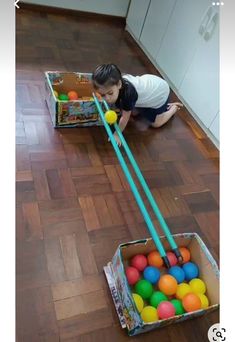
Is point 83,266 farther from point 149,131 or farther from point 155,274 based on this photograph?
point 149,131

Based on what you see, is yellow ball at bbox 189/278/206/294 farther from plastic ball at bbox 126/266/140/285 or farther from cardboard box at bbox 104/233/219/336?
plastic ball at bbox 126/266/140/285

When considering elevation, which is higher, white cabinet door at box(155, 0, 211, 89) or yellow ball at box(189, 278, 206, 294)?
white cabinet door at box(155, 0, 211, 89)

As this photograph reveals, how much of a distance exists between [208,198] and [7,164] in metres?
1.14

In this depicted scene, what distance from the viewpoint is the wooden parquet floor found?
3.35ft

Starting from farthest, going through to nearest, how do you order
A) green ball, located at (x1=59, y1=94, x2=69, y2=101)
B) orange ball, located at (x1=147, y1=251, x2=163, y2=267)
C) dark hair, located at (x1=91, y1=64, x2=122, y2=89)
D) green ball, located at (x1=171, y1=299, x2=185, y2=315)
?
1. green ball, located at (x1=59, y1=94, x2=69, y2=101)
2. dark hair, located at (x1=91, y1=64, x2=122, y2=89)
3. orange ball, located at (x1=147, y1=251, x2=163, y2=267)
4. green ball, located at (x1=171, y1=299, x2=185, y2=315)

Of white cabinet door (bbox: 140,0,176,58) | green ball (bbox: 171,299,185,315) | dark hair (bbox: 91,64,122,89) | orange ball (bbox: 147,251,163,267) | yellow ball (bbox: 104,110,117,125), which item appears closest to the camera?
green ball (bbox: 171,299,185,315)

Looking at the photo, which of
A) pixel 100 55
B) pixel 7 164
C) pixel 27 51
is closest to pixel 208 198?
pixel 7 164

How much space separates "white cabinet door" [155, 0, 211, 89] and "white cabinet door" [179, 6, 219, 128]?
0.24ft

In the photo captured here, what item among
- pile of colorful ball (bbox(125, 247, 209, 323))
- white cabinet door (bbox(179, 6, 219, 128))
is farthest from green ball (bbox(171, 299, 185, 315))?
white cabinet door (bbox(179, 6, 219, 128))

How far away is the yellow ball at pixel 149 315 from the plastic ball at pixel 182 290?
0.13 m

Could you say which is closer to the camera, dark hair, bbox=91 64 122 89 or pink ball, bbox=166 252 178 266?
pink ball, bbox=166 252 178 266

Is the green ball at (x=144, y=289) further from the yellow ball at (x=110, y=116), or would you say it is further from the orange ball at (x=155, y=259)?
the yellow ball at (x=110, y=116)

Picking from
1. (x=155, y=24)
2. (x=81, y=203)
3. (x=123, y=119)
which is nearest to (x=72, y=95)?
(x=123, y=119)

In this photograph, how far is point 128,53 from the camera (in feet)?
8.08
